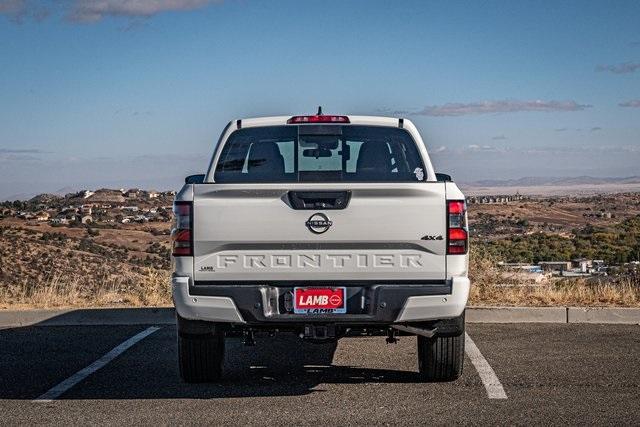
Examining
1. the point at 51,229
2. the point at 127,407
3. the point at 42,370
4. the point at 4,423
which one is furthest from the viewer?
the point at 51,229

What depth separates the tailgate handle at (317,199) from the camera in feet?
22.9

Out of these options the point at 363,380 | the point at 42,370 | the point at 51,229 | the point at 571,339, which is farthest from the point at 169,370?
the point at 51,229

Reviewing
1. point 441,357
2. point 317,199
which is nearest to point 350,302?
point 317,199

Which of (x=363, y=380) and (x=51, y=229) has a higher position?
(x=363, y=380)

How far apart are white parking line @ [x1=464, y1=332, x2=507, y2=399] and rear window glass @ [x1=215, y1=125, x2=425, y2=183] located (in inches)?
66.8

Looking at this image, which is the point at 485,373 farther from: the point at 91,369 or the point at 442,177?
the point at 91,369

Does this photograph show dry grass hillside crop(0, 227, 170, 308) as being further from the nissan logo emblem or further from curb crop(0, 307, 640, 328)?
the nissan logo emblem

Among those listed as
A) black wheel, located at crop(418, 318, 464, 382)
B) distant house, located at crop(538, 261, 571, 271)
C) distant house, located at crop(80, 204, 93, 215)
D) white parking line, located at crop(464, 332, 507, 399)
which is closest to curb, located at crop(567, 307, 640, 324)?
white parking line, located at crop(464, 332, 507, 399)

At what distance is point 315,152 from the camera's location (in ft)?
27.0

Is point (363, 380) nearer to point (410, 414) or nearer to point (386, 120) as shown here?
point (410, 414)

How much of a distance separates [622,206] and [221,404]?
54047mm

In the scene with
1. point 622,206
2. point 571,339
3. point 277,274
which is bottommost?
point 622,206

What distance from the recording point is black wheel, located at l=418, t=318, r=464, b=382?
7.61m

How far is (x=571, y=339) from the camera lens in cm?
1012
